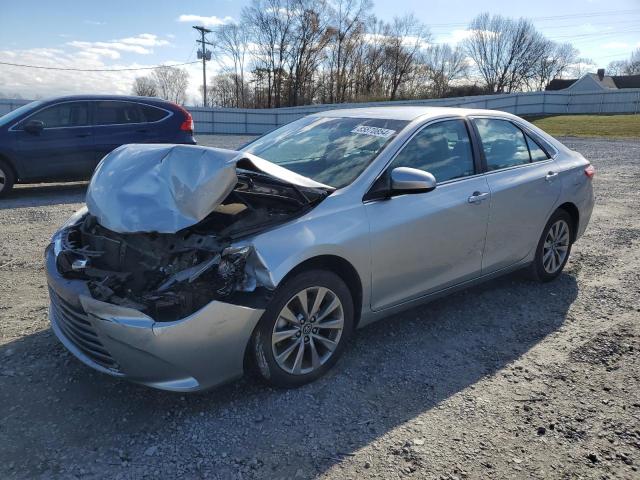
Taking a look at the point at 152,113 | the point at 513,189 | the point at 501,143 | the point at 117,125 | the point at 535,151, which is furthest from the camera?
the point at 152,113

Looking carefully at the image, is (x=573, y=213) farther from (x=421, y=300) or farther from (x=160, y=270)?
(x=160, y=270)

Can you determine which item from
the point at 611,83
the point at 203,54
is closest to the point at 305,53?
the point at 203,54

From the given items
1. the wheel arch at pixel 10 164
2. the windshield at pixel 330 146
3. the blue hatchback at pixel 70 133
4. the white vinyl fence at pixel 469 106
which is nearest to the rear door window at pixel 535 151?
the windshield at pixel 330 146

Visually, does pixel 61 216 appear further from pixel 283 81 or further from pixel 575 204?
pixel 283 81

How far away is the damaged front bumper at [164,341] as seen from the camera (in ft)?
8.59

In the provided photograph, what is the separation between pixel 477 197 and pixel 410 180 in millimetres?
866

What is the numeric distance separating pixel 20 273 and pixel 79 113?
4940 mm

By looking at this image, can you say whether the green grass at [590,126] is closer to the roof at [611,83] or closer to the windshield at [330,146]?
the windshield at [330,146]

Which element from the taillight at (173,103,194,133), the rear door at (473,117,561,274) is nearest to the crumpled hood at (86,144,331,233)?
the rear door at (473,117,561,274)

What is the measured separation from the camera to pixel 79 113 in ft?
29.6

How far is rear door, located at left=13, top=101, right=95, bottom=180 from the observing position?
28.1 ft

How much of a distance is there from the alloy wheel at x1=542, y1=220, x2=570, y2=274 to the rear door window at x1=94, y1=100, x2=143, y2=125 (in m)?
7.52

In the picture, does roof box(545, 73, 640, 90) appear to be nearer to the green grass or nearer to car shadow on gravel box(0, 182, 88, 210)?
the green grass

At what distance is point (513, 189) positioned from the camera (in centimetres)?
429
